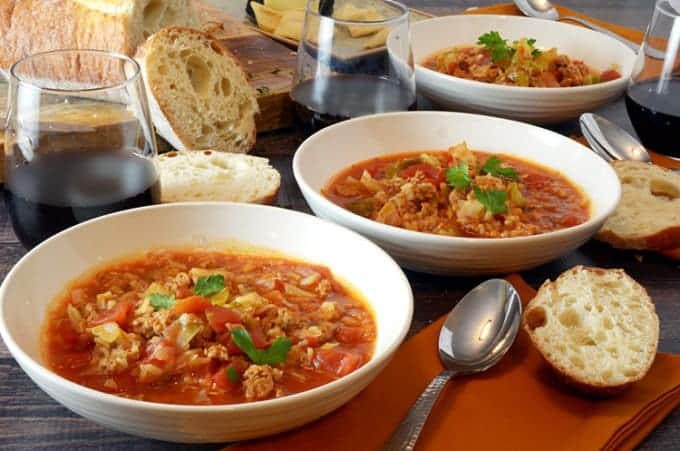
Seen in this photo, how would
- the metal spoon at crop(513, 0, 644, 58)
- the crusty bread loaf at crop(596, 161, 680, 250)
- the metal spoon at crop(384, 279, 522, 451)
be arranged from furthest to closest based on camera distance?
the metal spoon at crop(513, 0, 644, 58) → the crusty bread loaf at crop(596, 161, 680, 250) → the metal spoon at crop(384, 279, 522, 451)

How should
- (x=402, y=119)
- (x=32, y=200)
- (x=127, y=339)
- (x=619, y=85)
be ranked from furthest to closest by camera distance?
(x=619, y=85) < (x=402, y=119) < (x=32, y=200) < (x=127, y=339)

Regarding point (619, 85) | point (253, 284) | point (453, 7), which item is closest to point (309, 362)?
point (253, 284)

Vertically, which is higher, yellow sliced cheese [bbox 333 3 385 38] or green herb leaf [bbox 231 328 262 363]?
Result: yellow sliced cheese [bbox 333 3 385 38]

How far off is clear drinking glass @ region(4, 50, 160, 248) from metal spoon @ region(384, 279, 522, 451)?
3.34 feet

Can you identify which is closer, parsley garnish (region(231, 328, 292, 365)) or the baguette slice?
parsley garnish (region(231, 328, 292, 365))

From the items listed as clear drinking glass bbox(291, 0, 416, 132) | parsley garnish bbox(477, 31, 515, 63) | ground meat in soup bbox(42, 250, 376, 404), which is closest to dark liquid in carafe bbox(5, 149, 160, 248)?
ground meat in soup bbox(42, 250, 376, 404)

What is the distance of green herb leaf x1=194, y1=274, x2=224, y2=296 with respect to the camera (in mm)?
2162

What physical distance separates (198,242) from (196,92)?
1099 mm

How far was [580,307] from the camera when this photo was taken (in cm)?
235

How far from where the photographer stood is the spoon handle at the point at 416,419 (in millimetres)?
1937

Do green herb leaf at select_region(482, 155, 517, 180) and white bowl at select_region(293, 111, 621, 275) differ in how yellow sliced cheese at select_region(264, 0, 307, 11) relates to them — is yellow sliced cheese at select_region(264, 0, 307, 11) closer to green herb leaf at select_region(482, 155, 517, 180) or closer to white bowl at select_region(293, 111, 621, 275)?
white bowl at select_region(293, 111, 621, 275)

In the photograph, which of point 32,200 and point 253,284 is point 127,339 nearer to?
point 253,284

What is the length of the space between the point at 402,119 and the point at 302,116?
1.44 feet

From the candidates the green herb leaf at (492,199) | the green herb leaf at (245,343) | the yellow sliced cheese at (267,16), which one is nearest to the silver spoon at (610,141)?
the green herb leaf at (492,199)
